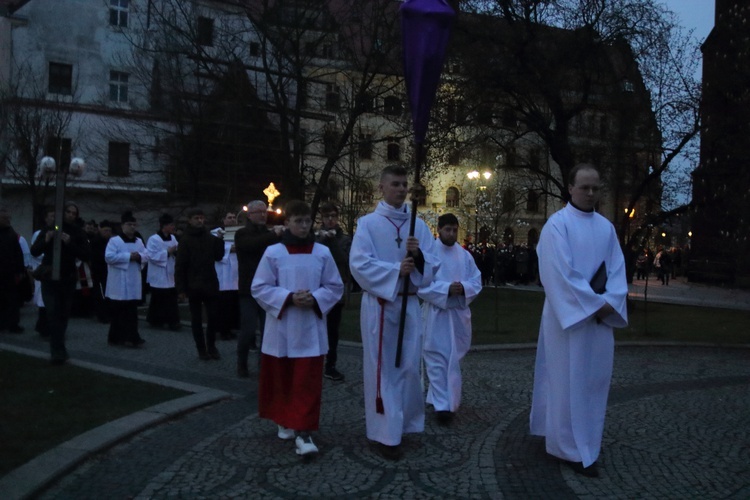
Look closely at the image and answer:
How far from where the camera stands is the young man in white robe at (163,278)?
1393 cm

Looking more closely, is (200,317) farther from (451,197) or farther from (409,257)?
(451,197)

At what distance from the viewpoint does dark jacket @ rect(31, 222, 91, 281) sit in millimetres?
9625

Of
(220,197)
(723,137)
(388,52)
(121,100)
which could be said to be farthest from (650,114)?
(121,100)

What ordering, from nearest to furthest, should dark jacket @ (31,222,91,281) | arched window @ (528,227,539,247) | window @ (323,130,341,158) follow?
1. dark jacket @ (31,222,91,281)
2. window @ (323,130,341,158)
3. arched window @ (528,227,539,247)

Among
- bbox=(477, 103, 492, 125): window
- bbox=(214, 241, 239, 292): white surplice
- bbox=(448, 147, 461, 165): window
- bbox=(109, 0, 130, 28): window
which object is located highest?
bbox=(109, 0, 130, 28): window

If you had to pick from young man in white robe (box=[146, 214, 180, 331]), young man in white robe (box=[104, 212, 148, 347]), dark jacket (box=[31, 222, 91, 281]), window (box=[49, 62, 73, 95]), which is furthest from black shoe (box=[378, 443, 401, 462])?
window (box=[49, 62, 73, 95])

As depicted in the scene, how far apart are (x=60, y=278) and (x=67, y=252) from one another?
339 millimetres

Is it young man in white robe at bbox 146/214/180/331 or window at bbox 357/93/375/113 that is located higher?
window at bbox 357/93/375/113

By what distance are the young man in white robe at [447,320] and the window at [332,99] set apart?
16024 millimetres

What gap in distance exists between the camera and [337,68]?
2406 centimetres

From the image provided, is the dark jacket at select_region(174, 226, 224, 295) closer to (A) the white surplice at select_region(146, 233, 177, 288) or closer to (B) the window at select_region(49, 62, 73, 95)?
(A) the white surplice at select_region(146, 233, 177, 288)

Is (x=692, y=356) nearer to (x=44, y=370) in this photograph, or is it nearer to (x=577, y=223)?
(x=577, y=223)

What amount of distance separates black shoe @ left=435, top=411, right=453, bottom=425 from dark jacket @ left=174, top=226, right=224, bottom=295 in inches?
A: 173

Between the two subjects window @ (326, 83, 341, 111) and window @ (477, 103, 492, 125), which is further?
window @ (326, 83, 341, 111)
